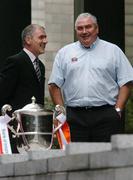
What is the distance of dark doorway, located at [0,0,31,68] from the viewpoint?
15.8 metres

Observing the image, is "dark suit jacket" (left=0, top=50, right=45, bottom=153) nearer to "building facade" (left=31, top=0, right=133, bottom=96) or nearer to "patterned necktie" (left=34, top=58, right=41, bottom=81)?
"patterned necktie" (left=34, top=58, right=41, bottom=81)

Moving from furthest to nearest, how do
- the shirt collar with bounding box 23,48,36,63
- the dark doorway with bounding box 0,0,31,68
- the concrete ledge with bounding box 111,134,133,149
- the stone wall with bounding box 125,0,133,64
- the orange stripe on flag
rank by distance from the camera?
the stone wall with bounding box 125,0,133,64 < the dark doorway with bounding box 0,0,31,68 < the shirt collar with bounding box 23,48,36,63 < the orange stripe on flag < the concrete ledge with bounding box 111,134,133,149

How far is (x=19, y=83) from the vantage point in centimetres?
1189

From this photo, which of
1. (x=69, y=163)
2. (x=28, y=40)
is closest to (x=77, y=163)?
(x=69, y=163)

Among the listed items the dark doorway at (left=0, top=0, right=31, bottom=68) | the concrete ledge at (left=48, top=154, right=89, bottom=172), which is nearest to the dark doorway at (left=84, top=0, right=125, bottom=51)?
the dark doorway at (left=0, top=0, right=31, bottom=68)

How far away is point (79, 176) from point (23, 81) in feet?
11.1

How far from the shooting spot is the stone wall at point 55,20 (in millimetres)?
33062

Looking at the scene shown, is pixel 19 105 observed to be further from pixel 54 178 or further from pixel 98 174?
pixel 98 174

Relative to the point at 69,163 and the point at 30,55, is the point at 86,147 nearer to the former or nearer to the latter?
the point at 69,163

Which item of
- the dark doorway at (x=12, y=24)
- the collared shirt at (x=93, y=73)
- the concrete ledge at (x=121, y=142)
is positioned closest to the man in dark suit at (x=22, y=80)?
the collared shirt at (x=93, y=73)

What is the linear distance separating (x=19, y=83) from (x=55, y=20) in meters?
21.7

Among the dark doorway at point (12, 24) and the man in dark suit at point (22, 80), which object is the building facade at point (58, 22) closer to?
the dark doorway at point (12, 24)

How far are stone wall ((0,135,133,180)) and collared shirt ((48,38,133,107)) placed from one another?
1.17m

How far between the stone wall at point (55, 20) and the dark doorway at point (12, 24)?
16.8 m
